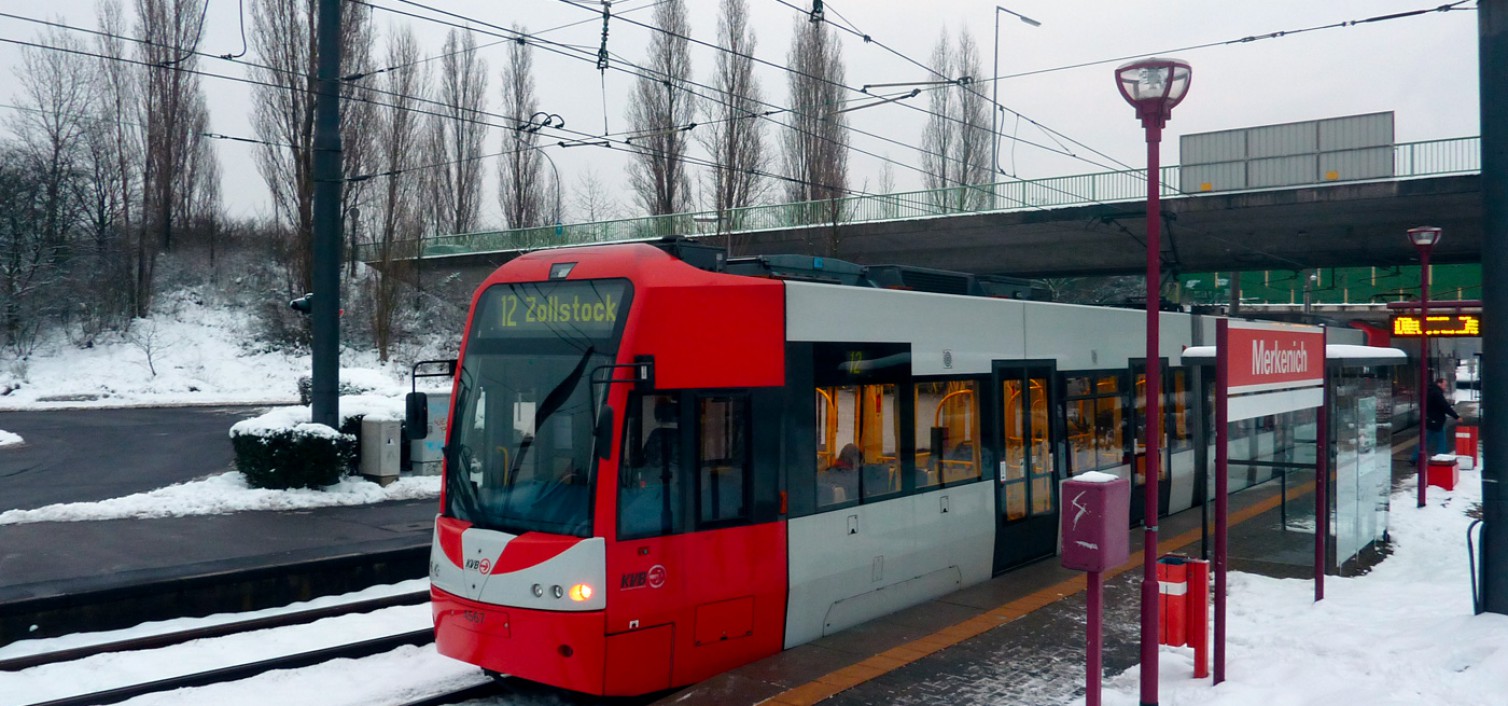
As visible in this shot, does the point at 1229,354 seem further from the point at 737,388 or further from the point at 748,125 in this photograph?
the point at 748,125

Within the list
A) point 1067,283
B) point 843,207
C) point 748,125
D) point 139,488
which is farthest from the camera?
point 1067,283

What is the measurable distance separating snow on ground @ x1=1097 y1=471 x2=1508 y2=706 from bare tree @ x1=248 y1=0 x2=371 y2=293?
29350 mm

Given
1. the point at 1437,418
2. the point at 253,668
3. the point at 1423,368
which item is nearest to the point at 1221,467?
the point at 253,668

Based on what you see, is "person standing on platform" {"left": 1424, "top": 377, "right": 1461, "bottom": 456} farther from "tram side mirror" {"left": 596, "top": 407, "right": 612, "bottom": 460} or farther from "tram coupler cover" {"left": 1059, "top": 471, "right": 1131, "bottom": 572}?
"tram side mirror" {"left": 596, "top": 407, "right": 612, "bottom": 460}

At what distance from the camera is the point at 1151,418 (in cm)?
625

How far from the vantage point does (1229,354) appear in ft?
24.3

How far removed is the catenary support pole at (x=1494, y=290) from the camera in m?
7.89

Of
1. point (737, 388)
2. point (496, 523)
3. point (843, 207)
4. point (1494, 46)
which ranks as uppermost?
point (843, 207)

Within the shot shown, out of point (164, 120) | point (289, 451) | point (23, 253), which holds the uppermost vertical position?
point (164, 120)

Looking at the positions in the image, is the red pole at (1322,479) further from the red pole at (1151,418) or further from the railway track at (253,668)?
the railway track at (253,668)

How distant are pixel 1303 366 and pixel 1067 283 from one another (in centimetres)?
4305

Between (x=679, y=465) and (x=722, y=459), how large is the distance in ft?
1.26

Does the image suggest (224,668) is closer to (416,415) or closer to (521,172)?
(416,415)

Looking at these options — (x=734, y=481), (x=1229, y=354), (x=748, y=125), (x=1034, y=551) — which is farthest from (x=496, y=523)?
(x=748, y=125)
